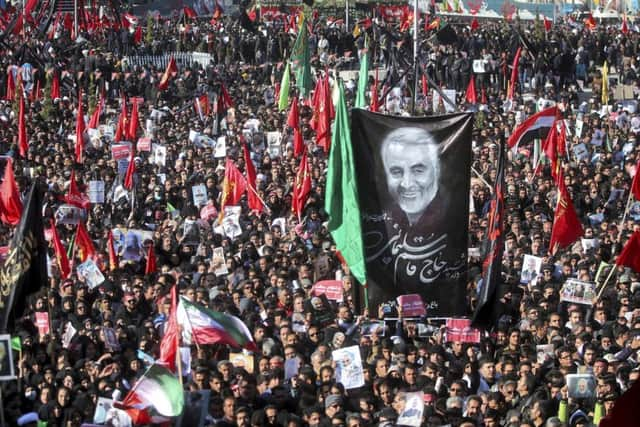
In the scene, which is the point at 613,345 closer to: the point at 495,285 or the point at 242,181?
the point at 495,285

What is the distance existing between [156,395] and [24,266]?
1758mm

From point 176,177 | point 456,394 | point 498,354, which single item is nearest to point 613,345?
point 498,354

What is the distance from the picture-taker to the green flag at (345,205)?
11.1 metres

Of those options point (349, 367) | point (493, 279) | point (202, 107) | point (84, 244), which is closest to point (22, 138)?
point (202, 107)

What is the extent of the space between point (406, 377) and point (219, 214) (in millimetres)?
7488

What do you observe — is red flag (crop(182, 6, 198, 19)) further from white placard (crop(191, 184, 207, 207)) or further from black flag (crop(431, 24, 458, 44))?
white placard (crop(191, 184, 207, 207))

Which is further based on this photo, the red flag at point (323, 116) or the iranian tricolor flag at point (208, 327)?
the red flag at point (323, 116)

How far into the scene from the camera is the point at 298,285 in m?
13.4

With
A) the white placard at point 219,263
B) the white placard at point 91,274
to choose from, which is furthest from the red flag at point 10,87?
the white placard at point 91,274

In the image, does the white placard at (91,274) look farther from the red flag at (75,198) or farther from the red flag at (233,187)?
the red flag at (75,198)

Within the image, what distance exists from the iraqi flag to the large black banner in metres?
8.36

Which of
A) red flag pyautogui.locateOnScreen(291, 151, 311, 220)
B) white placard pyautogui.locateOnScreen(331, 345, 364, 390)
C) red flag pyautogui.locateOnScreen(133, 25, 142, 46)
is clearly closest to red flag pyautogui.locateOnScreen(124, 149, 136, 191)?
red flag pyautogui.locateOnScreen(291, 151, 311, 220)

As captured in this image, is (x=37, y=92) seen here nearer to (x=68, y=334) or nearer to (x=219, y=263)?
(x=219, y=263)

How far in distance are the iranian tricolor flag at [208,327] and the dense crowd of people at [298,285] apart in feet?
0.61
